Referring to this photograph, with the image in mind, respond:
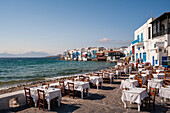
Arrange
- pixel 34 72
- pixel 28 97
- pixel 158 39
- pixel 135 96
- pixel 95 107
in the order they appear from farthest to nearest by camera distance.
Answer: pixel 34 72, pixel 158 39, pixel 28 97, pixel 95 107, pixel 135 96

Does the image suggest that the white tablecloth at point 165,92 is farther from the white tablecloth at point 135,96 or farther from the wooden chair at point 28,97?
the wooden chair at point 28,97

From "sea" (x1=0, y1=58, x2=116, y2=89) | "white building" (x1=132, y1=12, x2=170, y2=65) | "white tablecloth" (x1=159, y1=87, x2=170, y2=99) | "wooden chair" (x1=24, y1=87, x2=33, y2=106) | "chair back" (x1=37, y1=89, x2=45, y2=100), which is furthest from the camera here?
"sea" (x1=0, y1=58, x2=116, y2=89)

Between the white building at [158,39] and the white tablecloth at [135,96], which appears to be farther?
the white building at [158,39]

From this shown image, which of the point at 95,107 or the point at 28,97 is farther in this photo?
the point at 28,97

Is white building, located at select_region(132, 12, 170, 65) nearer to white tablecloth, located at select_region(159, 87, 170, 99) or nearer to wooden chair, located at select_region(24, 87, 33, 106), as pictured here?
white tablecloth, located at select_region(159, 87, 170, 99)

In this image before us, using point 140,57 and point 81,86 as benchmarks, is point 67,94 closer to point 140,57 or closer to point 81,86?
point 81,86

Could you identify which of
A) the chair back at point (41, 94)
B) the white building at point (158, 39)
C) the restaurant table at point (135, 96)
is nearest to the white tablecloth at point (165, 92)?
the restaurant table at point (135, 96)

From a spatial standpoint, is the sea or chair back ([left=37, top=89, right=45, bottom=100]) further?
the sea

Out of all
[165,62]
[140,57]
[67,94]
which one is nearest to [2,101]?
[67,94]

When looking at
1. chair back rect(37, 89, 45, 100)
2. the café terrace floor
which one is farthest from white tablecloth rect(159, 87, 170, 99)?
chair back rect(37, 89, 45, 100)

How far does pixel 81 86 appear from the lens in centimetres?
912

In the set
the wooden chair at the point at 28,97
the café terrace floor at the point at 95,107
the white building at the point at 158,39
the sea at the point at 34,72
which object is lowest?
the sea at the point at 34,72

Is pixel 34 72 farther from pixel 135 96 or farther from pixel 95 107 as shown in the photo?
pixel 135 96

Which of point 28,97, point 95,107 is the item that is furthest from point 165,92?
point 28,97
